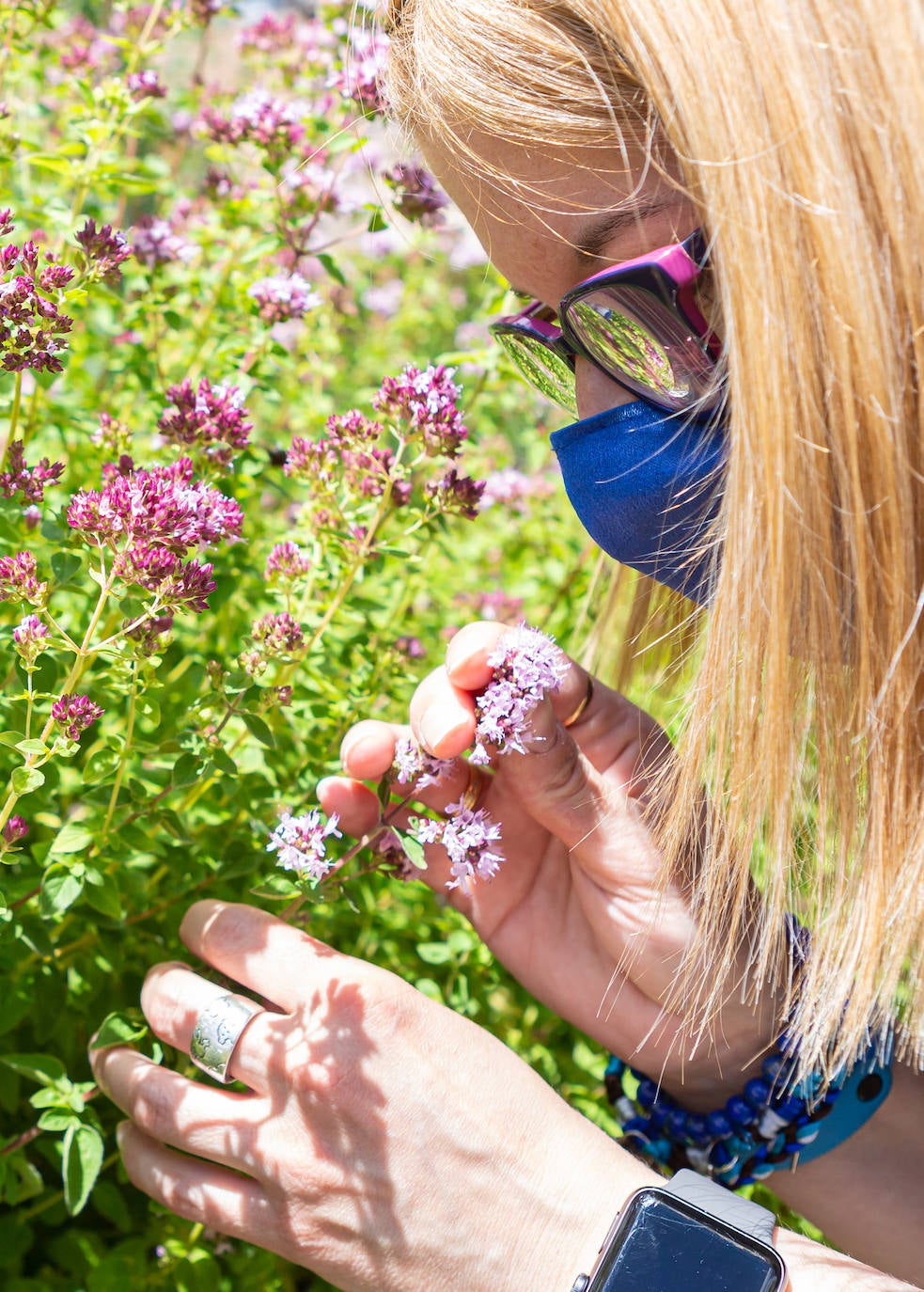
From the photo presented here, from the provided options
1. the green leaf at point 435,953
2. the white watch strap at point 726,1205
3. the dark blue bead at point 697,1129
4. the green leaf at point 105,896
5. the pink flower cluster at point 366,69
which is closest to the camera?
the white watch strap at point 726,1205

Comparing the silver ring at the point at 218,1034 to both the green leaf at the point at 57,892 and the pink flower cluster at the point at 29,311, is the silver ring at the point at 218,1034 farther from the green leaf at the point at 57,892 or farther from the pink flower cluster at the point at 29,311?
the pink flower cluster at the point at 29,311

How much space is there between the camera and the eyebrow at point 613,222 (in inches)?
49.7

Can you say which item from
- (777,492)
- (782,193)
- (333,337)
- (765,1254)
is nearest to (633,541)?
(777,492)

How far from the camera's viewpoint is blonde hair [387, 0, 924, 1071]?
106 cm

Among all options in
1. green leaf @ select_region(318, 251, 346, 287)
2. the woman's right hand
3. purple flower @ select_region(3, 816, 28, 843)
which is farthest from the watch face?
green leaf @ select_region(318, 251, 346, 287)

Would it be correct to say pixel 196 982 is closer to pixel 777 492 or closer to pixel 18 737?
pixel 18 737

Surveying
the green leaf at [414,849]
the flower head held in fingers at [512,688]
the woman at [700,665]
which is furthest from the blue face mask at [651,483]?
the green leaf at [414,849]

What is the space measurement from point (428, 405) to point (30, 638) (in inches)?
23.4

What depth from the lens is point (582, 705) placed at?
5.09 ft

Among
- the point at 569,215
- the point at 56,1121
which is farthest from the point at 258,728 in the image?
the point at 569,215

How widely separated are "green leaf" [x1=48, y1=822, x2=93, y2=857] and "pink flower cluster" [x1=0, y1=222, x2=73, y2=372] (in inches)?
21.8

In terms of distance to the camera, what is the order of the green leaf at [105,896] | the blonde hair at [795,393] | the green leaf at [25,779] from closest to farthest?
the blonde hair at [795,393]
the green leaf at [25,779]
the green leaf at [105,896]

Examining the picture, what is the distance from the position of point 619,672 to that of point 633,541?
0.60 meters

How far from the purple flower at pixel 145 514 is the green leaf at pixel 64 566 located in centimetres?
12
